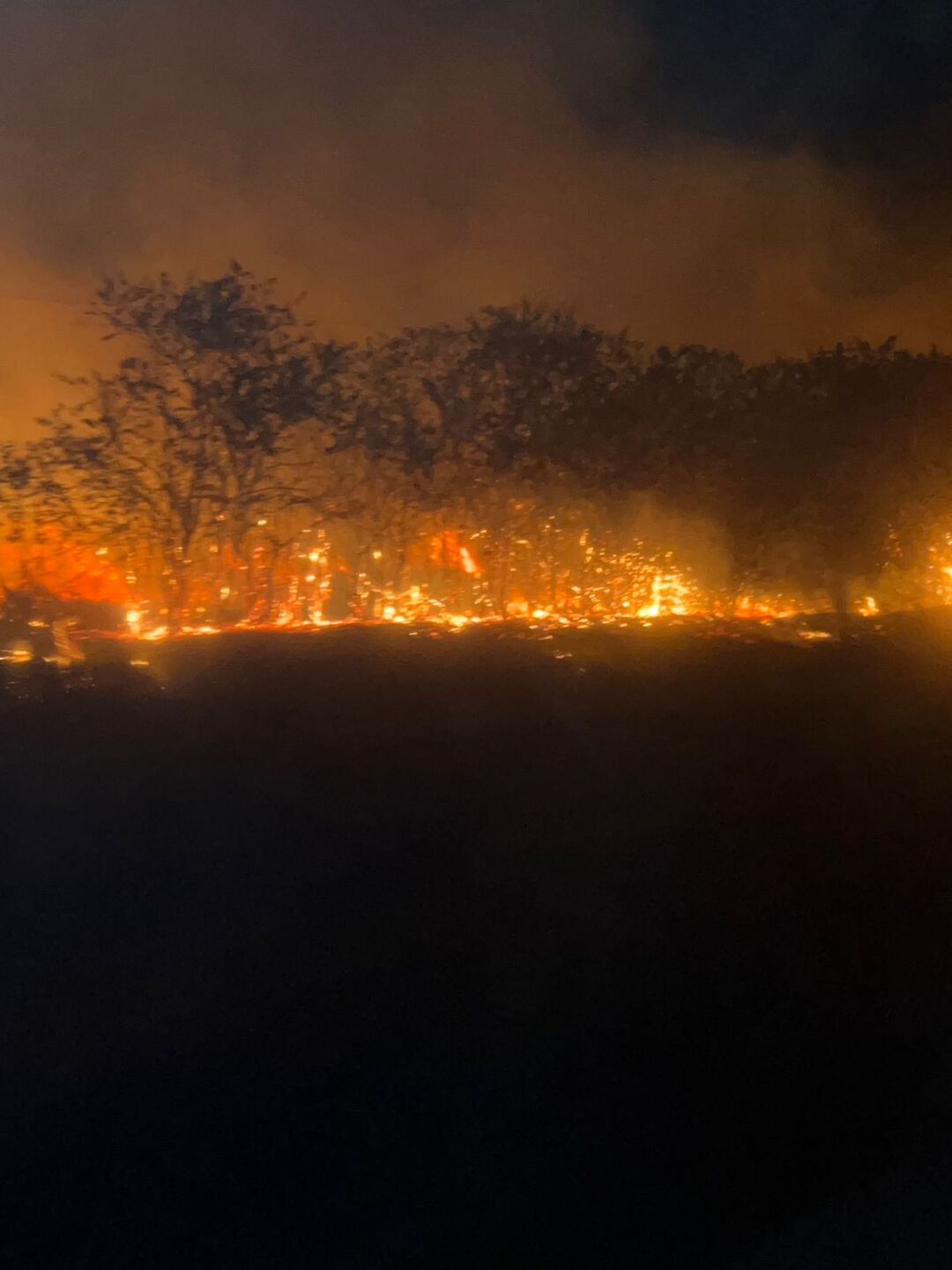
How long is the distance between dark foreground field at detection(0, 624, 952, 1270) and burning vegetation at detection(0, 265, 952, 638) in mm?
1603

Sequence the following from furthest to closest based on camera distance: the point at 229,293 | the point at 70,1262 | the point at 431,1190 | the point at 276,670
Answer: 1. the point at 229,293
2. the point at 276,670
3. the point at 431,1190
4. the point at 70,1262

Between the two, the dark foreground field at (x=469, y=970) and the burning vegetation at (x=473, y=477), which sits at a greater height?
the burning vegetation at (x=473, y=477)

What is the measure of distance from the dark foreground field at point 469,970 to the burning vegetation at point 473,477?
5.26 feet

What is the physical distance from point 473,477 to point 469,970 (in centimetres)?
404

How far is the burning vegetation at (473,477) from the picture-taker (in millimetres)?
7496

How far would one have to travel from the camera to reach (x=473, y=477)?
324 inches

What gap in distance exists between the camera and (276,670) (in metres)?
6.11

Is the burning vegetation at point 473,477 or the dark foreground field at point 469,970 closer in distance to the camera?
the dark foreground field at point 469,970

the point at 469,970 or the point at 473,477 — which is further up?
the point at 473,477

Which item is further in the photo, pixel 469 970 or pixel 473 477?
pixel 473 477

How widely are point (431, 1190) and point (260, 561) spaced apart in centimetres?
452

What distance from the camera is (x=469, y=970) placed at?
4840mm

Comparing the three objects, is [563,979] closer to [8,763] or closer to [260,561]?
[8,763]

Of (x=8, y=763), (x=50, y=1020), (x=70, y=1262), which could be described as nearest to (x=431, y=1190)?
(x=70, y=1262)
